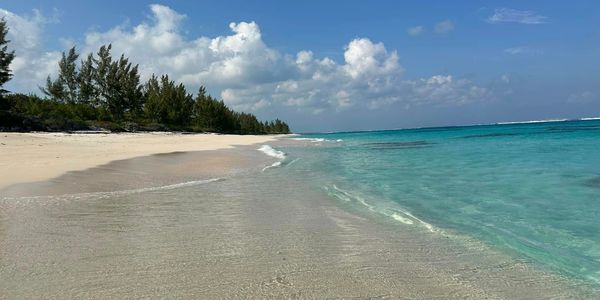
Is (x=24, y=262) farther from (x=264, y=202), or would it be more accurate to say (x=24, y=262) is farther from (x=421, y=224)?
(x=421, y=224)

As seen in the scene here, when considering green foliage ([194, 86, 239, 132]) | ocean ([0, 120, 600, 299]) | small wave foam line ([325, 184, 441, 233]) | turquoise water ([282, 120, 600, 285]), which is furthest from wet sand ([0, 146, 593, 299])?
green foliage ([194, 86, 239, 132])

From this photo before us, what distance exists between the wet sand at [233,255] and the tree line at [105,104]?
130 feet

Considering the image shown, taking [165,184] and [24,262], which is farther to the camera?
[165,184]

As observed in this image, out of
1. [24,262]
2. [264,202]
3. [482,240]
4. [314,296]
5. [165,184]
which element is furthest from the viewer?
[165,184]

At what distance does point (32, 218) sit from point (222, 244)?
355 cm

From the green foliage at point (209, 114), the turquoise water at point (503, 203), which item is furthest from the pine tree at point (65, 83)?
the turquoise water at point (503, 203)

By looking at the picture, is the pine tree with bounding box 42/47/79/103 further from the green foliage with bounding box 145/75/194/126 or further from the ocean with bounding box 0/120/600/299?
the ocean with bounding box 0/120/600/299

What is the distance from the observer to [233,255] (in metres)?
5.17

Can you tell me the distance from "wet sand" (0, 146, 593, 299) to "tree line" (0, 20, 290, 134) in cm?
3974

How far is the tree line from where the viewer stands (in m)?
45.4

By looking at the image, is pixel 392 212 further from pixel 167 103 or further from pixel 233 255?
pixel 167 103

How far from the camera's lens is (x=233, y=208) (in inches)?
332

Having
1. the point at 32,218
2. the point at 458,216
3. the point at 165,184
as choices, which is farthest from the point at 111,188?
the point at 458,216

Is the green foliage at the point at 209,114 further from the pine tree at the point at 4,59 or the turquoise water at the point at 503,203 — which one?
the turquoise water at the point at 503,203
